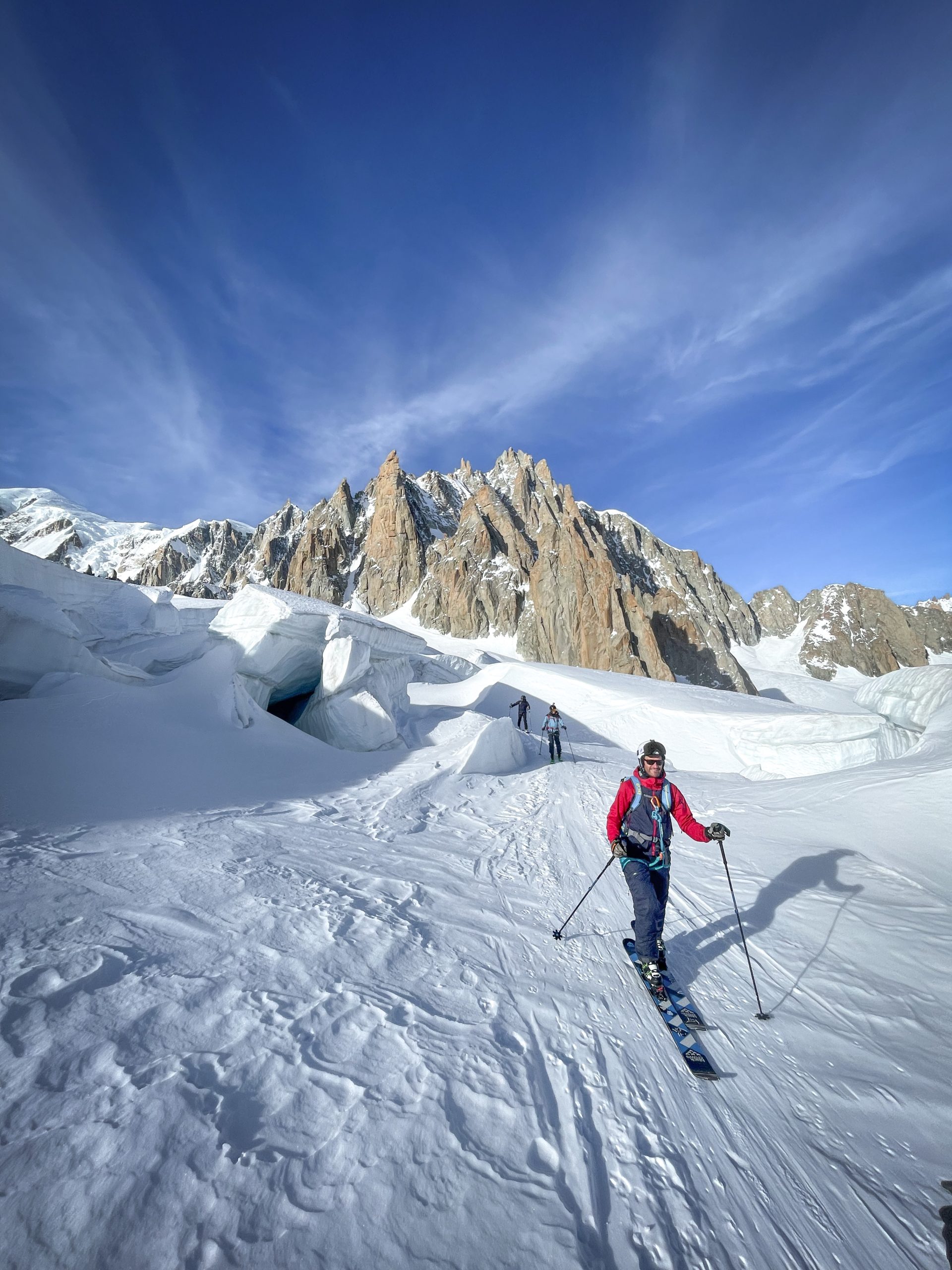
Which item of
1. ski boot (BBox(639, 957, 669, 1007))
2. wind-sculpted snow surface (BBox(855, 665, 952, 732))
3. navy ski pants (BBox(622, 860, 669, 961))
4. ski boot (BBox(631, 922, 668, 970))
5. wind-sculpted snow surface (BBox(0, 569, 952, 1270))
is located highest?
wind-sculpted snow surface (BBox(855, 665, 952, 732))

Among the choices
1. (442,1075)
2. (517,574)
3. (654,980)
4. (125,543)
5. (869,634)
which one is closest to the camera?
(442,1075)

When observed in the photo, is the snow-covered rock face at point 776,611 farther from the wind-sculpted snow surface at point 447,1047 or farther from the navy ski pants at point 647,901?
the navy ski pants at point 647,901

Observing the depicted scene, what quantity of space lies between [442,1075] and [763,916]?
3428 millimetres

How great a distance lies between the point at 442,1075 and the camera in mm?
2336

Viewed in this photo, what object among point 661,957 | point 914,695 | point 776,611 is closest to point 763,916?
point 661,957

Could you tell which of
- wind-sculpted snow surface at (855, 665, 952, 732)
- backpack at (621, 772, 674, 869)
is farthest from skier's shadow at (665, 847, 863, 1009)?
wind-sculpted snow surface at (855, 665, 952, 732)

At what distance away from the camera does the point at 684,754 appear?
15375mm

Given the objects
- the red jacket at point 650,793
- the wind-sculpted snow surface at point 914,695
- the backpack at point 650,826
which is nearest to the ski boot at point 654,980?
the backpack at point 650,826

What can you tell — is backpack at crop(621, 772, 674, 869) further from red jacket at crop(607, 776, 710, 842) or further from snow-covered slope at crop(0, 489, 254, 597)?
snow-covered slope at crop(0, 489, 254, 597)

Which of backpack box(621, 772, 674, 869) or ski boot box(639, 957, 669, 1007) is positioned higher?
backpack box(621, 772, 674, 869)

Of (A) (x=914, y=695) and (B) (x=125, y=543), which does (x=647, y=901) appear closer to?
(A) (x=914, y=695)

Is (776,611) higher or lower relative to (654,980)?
higher

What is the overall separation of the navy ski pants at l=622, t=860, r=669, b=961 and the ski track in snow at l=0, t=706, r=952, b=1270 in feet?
0.94

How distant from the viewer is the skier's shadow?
3.72m
